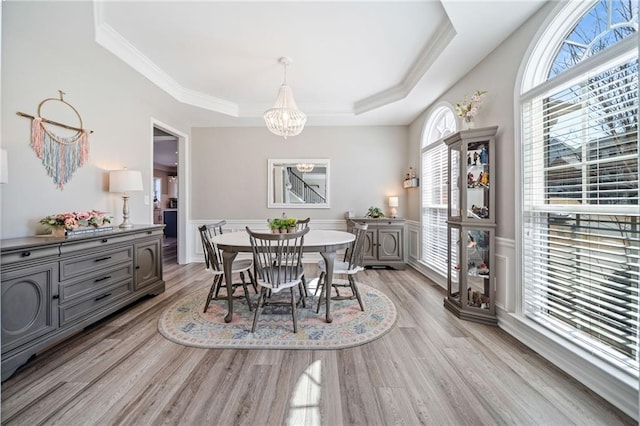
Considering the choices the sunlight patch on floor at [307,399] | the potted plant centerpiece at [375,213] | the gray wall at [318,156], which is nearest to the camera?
the sunlight patch on floor at [307,399]

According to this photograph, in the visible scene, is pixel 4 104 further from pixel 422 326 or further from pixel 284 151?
pixel 422 326

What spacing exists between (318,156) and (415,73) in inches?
90.2

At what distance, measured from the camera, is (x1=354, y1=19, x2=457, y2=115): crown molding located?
2.52 metres

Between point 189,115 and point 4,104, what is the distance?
259 centimetres

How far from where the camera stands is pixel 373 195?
5125 millimetres

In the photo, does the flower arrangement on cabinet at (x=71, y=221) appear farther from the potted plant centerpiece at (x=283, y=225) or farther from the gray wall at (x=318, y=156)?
the gray wall at (x=318, y=156)

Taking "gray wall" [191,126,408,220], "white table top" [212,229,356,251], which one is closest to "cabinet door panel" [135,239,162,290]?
"white table top" [212,229,356,251]

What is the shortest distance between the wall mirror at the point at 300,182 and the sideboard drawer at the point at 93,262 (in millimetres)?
2746

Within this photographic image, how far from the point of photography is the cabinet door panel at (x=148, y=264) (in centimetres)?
295

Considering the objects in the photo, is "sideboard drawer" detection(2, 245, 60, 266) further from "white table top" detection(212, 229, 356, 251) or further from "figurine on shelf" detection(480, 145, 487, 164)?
"figurine on shelf" detection(480, 145, 487, 164)

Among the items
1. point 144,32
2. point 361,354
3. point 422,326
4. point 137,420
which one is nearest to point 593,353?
point 422,326

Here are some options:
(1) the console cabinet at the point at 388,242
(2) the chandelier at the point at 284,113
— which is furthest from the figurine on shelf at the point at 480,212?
(2) the chandelier at the point at 284,113

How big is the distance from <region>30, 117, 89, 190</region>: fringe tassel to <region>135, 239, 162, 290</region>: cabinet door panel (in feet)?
3.19

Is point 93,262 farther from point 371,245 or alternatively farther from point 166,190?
point 166,190
